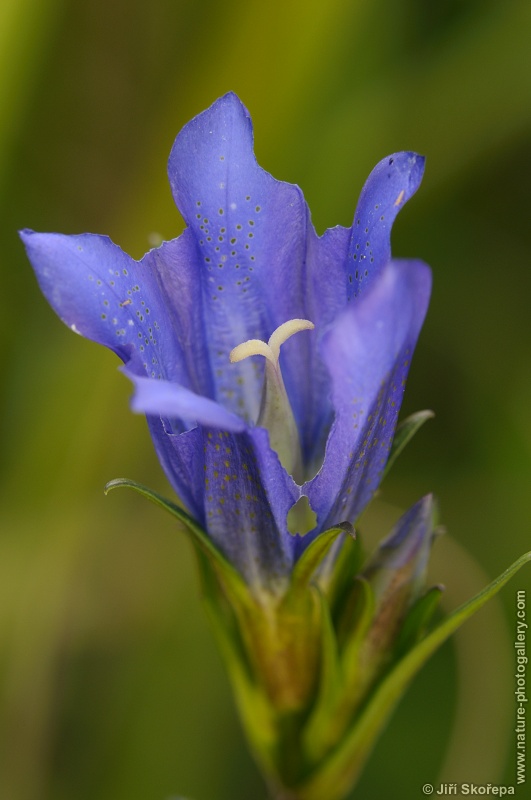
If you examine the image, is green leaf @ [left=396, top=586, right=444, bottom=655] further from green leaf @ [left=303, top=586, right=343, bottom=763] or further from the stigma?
the stigma

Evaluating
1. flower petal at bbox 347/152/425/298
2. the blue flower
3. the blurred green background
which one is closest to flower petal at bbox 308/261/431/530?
the blue flower

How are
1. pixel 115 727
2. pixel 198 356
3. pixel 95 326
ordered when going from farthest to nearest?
1. pixel 115 727
2. pixel 198 356
3. pixel 95 326

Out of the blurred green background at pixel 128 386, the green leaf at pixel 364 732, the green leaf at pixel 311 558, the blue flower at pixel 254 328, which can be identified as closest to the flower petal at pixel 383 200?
the blue flower at pixel 254 328

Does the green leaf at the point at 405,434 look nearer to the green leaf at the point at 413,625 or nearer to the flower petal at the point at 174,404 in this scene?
the green leaf at the point at 413,625

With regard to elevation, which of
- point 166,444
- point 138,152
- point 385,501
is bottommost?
point 385,501

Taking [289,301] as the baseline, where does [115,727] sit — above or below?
below

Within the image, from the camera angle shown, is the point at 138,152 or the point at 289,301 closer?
the point at 289,301

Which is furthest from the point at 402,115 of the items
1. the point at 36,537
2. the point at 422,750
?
the point at 422,750

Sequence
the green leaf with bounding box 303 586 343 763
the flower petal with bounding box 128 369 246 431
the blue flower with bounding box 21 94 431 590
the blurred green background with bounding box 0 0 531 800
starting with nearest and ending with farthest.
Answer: the flower petal with bounding box 128 369 246 431 < the blue flower with bounding box 21 94 431 590 < the green leaf with bounding box 303 586 343 763 < the blurred green background with bounding box 0 0 531 800

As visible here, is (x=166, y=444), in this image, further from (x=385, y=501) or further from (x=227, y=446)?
(x=385, y=501)
